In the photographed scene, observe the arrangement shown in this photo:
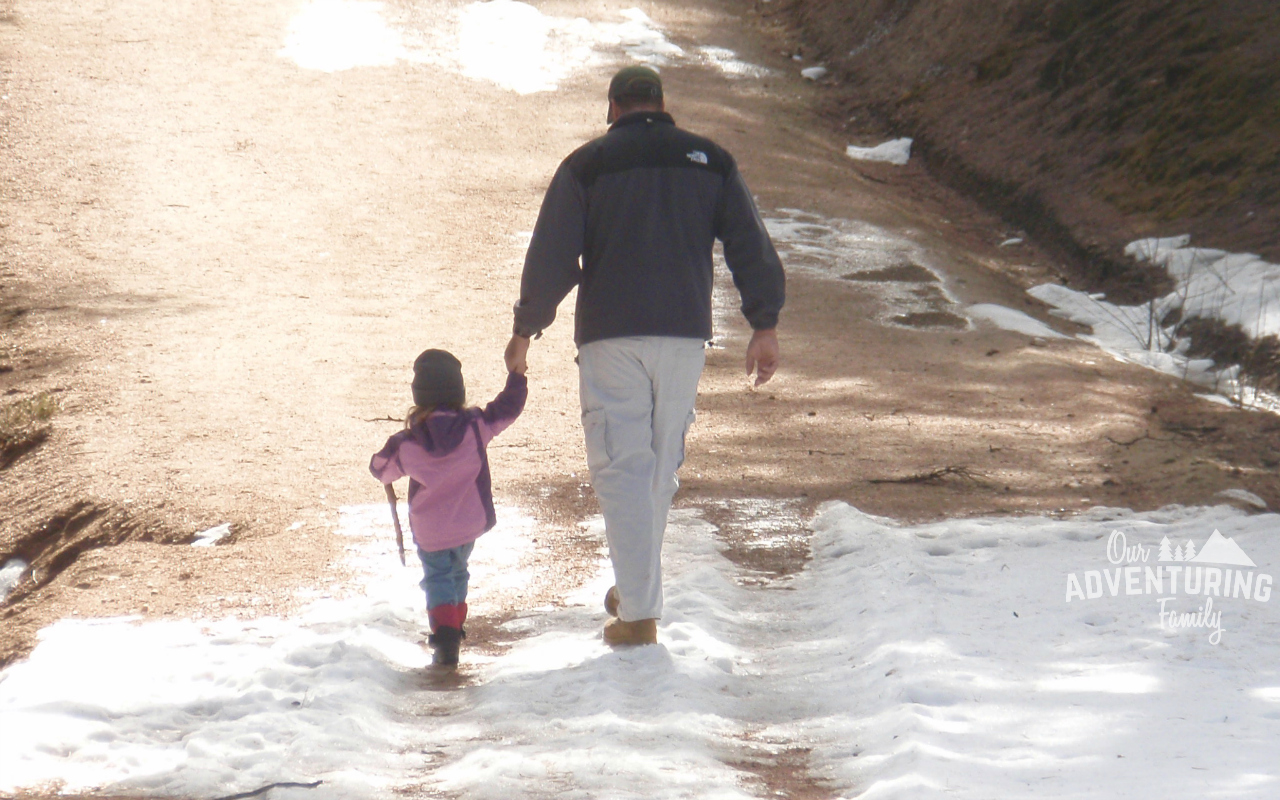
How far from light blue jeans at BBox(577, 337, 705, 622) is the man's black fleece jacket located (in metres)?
0.09

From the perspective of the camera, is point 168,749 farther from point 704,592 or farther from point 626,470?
point 704,592

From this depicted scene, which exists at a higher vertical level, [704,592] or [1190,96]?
[1190,96]

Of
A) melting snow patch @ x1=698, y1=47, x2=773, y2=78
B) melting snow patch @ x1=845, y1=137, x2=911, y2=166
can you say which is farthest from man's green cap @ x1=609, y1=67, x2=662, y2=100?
melting snow patch @ x1=698, y1=47, x2=773, y2=78

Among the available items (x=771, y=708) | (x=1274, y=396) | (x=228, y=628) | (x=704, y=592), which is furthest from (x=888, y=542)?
(x=1274, y=396)

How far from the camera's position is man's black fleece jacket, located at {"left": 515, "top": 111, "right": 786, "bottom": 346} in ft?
13.2

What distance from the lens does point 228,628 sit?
4.62 metres

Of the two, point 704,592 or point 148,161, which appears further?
point 148,161

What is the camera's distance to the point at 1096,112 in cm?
1474

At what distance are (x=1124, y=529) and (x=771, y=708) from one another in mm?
2719

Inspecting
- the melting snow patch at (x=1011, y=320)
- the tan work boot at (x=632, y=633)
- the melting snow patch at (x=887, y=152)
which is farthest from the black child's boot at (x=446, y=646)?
the melting snow patch at (x=887, y=152)

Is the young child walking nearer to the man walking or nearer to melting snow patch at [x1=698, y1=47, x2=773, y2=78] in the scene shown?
the man walking

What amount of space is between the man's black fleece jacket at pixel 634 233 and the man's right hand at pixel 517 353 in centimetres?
5

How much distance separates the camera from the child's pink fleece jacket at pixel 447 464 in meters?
4.28

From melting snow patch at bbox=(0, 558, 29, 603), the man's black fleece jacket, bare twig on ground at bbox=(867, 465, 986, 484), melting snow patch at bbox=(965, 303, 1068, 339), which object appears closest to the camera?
the man's black fleece jacket
